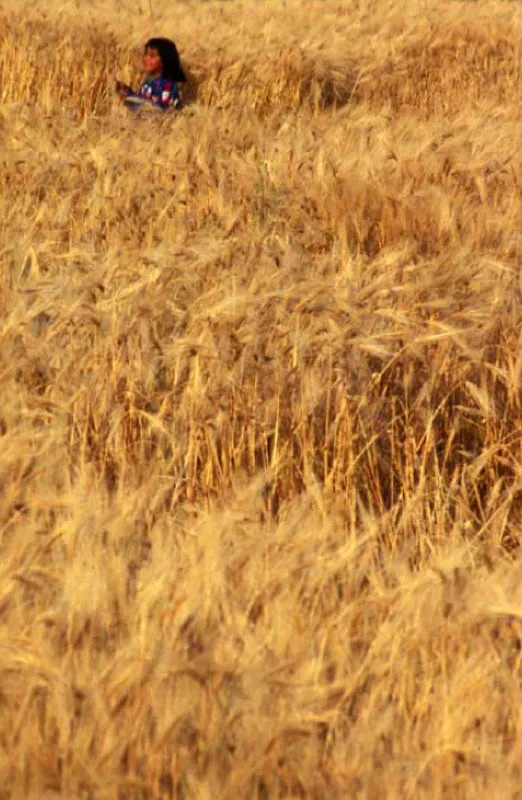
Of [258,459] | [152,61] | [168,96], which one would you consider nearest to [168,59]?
[152,61]

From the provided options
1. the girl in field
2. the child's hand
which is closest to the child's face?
the girl in field

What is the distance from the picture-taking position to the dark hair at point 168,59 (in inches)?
263

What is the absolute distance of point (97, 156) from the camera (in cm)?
371

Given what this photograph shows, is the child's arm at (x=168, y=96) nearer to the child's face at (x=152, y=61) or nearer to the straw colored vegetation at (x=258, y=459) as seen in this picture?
the child's face at (x=152, y=61)

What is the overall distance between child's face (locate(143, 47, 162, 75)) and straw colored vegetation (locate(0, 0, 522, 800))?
1855 millimetres

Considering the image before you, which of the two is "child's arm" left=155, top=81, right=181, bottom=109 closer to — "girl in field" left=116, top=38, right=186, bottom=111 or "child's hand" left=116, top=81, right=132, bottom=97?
"girl in field" left=116, top=38, right=186, bottom=111

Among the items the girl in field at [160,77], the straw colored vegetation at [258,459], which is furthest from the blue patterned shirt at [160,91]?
the straw colored vegetation at [258,459]

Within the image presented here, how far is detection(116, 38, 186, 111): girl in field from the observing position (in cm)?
666

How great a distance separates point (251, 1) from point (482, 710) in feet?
32.2

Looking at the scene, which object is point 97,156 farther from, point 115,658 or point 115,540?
point 115,658

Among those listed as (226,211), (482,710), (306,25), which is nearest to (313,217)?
(226,211)

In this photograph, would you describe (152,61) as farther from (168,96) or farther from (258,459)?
(258,459)

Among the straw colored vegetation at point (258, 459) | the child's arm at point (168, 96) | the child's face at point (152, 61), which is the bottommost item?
the child's arm at point (168, 96)

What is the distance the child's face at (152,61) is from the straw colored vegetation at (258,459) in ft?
6.09
